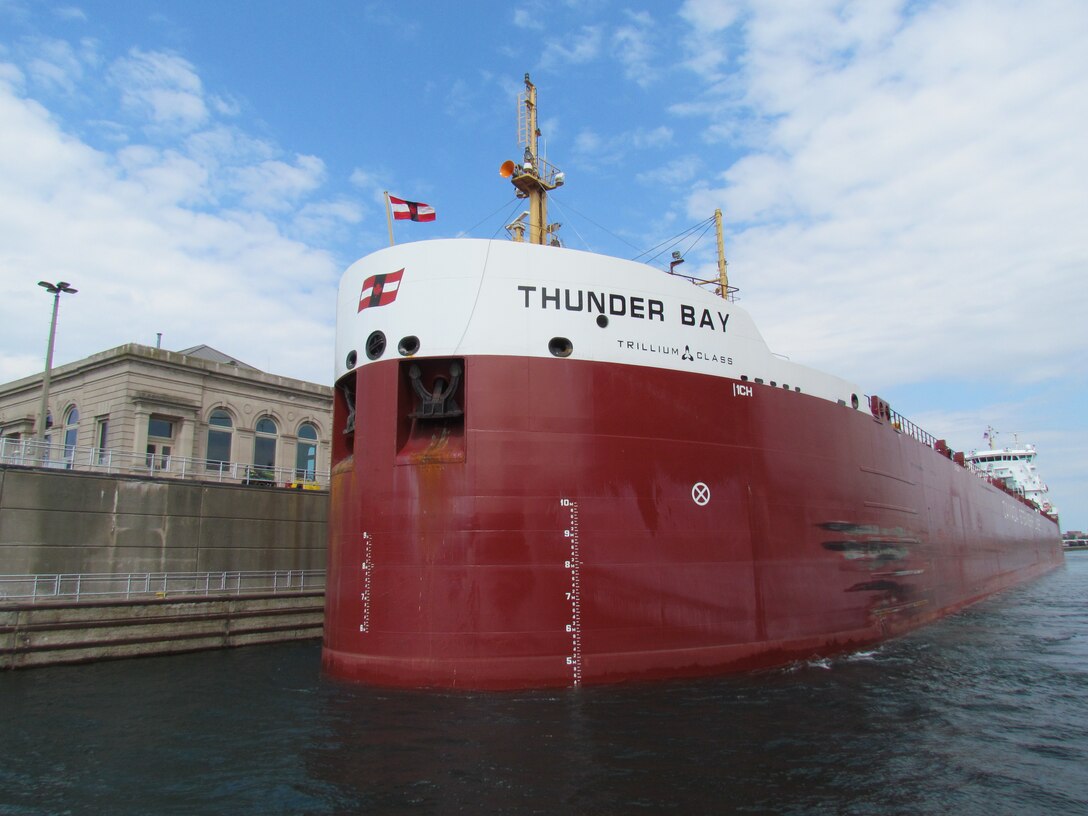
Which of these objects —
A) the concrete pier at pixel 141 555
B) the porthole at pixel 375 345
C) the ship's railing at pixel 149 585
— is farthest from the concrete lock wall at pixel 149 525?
the porthole at pixel 375 345

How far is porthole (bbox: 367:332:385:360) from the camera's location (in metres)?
11.9

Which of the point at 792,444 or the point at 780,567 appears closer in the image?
the point at 780,567

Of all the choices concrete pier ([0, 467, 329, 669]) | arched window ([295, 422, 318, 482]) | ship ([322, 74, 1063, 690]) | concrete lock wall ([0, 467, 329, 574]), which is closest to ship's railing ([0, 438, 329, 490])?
arched window ([295, 422, 318, 482])

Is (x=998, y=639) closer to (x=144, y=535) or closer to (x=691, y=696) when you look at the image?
(x=691, y=696)

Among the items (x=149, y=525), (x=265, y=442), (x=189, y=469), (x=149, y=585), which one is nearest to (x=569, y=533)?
(x=149, y=585)

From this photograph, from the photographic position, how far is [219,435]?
2453cm

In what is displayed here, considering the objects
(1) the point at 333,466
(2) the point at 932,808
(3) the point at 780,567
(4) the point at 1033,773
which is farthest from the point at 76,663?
(4) the point at 1033,773

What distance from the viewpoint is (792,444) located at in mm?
Result: 13977

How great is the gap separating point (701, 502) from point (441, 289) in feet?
18.3

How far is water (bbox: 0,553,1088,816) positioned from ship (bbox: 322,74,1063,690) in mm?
756

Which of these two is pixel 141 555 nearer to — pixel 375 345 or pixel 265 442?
pixel 375 345

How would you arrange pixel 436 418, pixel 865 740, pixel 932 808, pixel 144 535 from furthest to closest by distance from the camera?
pixel 144 535 → pixel 436 418 → pixel 865 740 → pixel 932 808

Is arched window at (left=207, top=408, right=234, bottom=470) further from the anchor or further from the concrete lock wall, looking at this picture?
the anchor

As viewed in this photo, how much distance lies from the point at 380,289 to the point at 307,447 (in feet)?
54.4
